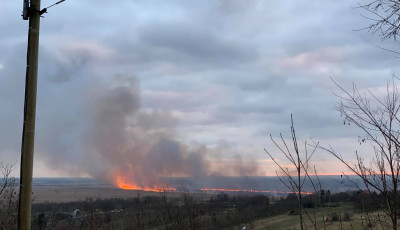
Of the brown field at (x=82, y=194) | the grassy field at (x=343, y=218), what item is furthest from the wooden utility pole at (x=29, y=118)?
the brown field at (x=82, y=194)

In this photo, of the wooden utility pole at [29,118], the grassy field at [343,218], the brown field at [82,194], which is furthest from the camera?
the brown field at [82,194]

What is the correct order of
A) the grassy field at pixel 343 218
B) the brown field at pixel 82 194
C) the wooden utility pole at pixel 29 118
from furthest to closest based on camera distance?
the brown field at pixel 82 194 < the grassy field at pixel 343 218 < the wooden utility pole at pixel 29 118

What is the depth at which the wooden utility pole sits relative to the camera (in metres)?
4.27

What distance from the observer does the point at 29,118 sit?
14.4 ft

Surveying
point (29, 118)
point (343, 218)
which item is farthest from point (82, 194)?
point (29, 118)

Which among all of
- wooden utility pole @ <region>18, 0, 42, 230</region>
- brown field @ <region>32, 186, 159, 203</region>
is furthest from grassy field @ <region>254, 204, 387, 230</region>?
brown field @ <region>32, 186, 159, 203</region>

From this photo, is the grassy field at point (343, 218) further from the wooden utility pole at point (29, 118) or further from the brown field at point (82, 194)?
the brown field at point (82, 194)

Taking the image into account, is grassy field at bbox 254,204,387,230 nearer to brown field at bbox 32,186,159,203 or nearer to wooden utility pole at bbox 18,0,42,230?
wooden utility pole at bbox 18,0,42,230

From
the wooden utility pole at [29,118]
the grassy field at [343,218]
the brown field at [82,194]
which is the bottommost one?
the brown field at [82,194]

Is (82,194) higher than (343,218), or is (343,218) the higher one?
(343,218)

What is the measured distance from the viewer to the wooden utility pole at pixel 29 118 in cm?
427

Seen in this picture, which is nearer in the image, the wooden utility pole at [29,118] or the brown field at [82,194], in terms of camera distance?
the wooden utility pole at [29,118]

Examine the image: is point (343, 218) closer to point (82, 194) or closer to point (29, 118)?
point (29, 118)

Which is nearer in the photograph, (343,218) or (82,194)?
(343,218)
